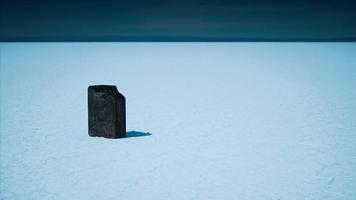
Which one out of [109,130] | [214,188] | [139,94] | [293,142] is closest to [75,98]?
[139,94]

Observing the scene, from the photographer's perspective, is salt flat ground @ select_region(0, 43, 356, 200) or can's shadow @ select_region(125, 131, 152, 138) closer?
salt flat ground @ select_region(0, 43, 356, 200)

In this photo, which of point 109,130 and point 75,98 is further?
point 75,98

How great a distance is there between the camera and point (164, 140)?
4.43m

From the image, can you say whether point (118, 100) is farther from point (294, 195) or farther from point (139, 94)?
point (139, 94)

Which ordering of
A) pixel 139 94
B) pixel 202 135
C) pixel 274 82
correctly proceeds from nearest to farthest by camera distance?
pixel 202 135 → pixel 139 94 → pixel 274 82

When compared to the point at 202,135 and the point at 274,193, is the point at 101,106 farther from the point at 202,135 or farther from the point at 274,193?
the point at 274,193

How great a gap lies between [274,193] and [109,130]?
1.93 metres

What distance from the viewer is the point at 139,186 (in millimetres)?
3105

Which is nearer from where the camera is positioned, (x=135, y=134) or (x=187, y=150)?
(x=187, y=150)

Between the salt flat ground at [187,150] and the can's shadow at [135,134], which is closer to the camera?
the salt flat ground at [187,150]

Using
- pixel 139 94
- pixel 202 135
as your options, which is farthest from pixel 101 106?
pixel 139 94

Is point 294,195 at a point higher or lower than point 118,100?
lower

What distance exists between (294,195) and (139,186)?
102cm

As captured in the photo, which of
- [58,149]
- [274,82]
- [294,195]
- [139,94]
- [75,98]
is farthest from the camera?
[274,82]
